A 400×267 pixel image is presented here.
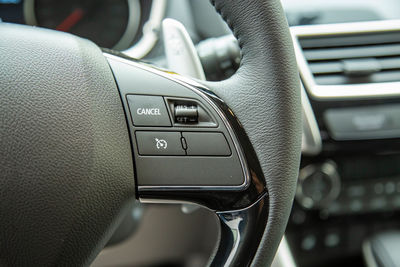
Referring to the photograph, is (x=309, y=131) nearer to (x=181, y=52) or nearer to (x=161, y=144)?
(x=181, y=52)

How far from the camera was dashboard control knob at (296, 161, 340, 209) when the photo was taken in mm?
1089

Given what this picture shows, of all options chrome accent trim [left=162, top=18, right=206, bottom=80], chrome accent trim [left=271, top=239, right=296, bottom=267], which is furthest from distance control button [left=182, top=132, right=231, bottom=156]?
chrome accent trim [left=271, top=239, right=296, bottom=267]

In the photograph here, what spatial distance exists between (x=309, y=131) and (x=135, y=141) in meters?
0.50

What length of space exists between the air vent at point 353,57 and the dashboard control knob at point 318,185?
0.57ft

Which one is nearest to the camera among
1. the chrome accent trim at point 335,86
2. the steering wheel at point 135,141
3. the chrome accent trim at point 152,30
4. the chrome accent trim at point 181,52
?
the steering wheel at point 135,141

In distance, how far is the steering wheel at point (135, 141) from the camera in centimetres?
59

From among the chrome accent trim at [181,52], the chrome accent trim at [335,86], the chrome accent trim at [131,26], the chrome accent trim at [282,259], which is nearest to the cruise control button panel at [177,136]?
Result: the chrome accent trim at [181,52]

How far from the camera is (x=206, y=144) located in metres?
0.65

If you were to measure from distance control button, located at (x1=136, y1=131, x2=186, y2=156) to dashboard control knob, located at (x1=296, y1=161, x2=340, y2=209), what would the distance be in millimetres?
505

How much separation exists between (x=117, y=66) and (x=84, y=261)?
0.23 metres

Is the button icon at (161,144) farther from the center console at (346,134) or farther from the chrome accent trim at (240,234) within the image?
the center console at (346,134)

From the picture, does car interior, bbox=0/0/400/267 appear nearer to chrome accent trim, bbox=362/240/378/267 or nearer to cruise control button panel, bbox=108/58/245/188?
cruise control button panel, bbox=108/58/245/188

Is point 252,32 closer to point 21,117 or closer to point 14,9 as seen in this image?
point 21,117

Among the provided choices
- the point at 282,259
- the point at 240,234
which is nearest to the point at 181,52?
the point at 240,234
